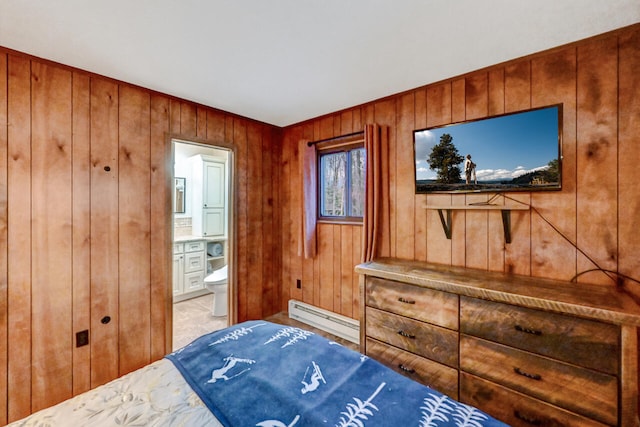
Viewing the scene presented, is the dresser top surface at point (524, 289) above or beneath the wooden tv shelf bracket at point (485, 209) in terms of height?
beneath

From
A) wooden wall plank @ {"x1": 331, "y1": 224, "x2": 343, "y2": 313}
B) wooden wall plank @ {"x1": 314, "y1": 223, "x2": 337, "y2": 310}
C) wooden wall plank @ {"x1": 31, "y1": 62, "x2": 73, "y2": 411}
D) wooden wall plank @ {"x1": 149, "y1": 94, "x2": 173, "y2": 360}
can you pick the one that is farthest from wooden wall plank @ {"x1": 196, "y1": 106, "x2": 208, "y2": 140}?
wooden wall plank @ {"x1": 331, "y1": 224, "x2": 343, "y2": 313}

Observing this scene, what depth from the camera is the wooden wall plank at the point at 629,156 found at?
4.94 feet

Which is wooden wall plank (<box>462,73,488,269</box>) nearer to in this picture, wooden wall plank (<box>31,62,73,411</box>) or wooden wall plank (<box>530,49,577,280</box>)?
wooden wall plank (<box>530,49,577,280</box>)

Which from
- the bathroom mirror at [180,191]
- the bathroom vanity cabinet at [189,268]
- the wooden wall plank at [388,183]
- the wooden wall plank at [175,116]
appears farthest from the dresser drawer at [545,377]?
the bathroom mirror at [180,191]

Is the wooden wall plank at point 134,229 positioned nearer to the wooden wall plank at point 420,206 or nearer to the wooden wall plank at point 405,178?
the wooden wall plank at point 405,178

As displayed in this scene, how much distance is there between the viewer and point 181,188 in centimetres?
441

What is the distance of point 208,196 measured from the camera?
14.0ft

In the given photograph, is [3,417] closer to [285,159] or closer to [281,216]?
[281,216]

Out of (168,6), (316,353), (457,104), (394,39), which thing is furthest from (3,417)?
(457,104)

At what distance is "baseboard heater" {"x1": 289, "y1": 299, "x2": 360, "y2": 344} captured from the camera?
270 centimetres

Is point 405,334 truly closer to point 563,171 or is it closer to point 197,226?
point 563,171

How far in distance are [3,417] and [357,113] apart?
348cm

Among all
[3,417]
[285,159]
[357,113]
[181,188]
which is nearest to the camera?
[3,417]

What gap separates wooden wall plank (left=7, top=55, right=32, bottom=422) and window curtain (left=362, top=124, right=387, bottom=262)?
2.50 metres
